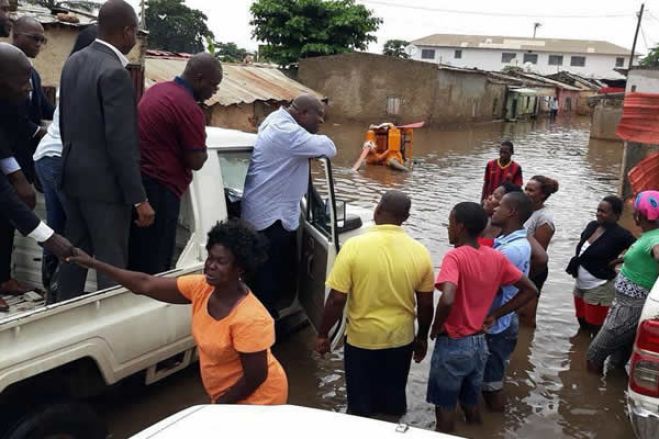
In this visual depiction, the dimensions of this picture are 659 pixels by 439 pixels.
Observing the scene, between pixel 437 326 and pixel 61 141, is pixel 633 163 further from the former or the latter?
pixel 61 141

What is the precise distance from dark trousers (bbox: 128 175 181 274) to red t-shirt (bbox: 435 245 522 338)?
1508mm

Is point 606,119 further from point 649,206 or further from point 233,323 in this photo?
point 233,323

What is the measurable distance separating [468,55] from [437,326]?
8166 cm

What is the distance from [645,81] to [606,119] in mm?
15944

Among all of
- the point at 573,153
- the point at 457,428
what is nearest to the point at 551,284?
the point at 457,428

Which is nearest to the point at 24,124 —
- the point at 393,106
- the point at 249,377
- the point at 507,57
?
the point at 249,377

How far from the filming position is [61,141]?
3.57 meters

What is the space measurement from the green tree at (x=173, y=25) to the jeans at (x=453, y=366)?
44.8 meters

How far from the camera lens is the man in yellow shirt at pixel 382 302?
10.9 ft

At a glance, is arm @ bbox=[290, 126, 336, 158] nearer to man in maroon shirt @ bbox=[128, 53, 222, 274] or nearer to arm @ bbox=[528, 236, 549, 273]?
man in maroon shirt @ bbox=[128, 53, 222, 274]

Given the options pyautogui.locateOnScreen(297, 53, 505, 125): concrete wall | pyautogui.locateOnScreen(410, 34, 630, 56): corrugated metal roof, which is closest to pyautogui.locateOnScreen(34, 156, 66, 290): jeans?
pyautogui.locateOnScreen(297, 53, 505, 125): concrete wall

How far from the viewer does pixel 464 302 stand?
11.4ft

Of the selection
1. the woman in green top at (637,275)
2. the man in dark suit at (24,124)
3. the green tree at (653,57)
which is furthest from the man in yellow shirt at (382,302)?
the green tree at (653,57)

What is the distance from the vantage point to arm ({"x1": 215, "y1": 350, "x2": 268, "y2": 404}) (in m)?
2.50
